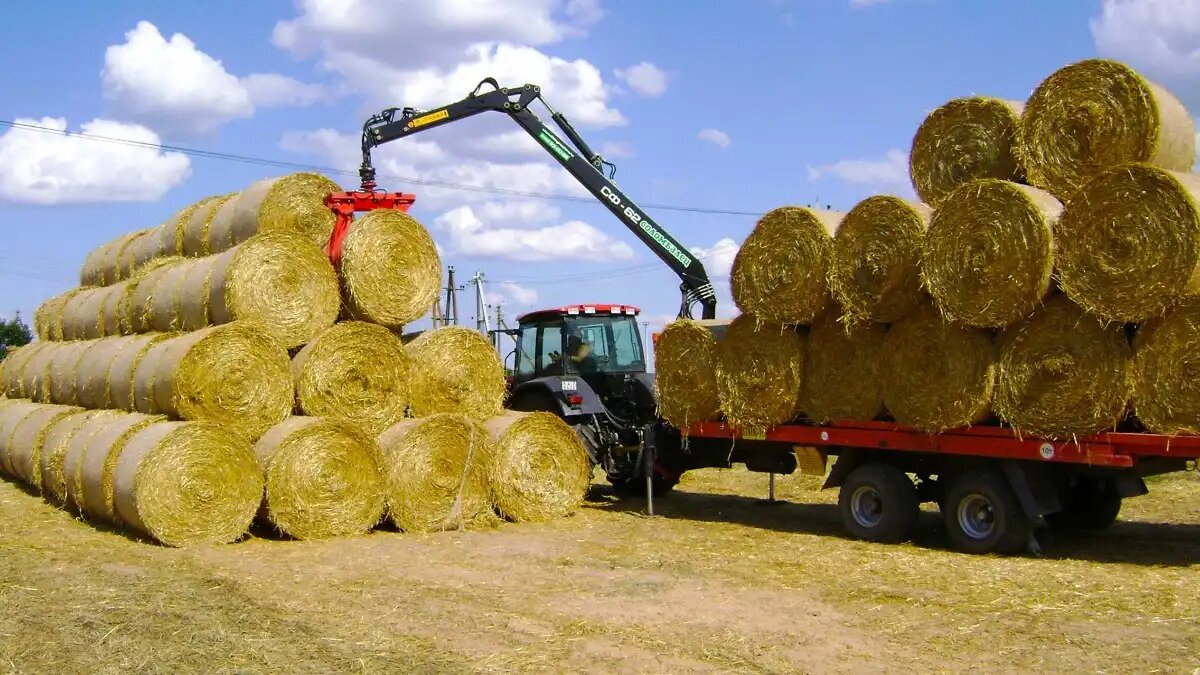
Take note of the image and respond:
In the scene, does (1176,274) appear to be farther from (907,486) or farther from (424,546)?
(424,546)

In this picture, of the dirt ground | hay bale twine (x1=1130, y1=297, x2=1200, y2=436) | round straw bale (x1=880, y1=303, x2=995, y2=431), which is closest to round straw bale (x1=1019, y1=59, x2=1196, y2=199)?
hay bale twine (x1=1130, y1=297, x2=1200, y2=436)

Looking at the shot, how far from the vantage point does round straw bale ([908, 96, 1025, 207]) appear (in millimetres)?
9242

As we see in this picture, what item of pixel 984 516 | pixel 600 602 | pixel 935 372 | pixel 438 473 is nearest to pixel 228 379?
pixel 438 473

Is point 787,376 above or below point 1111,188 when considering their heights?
below

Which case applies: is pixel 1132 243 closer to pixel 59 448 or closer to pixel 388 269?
pixel 388 269

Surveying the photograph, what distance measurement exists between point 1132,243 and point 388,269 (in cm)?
648

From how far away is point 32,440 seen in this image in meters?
13.1

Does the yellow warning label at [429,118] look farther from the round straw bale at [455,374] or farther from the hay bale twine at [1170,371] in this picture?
the hay bale twine at [1170,371]

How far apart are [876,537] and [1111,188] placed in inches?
143

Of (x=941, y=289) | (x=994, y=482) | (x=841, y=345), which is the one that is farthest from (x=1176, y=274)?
(x=841, y=345)

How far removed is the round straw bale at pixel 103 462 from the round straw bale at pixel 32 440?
1894 mm

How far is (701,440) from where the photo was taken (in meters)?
12.2

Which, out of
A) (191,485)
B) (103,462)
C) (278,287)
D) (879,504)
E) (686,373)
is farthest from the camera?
(686,373)

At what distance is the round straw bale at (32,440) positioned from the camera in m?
12.8
